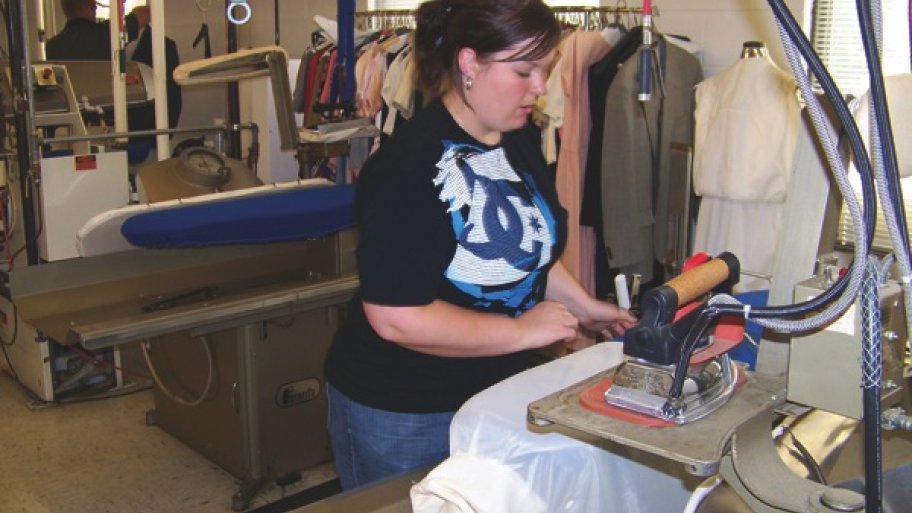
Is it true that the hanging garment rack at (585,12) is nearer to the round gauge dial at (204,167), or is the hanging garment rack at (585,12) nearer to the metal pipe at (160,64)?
the round gauge dial at (204,167)

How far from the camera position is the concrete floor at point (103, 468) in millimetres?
2914

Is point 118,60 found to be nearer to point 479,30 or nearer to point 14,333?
point 14,333

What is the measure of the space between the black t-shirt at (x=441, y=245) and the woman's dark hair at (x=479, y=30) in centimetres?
6

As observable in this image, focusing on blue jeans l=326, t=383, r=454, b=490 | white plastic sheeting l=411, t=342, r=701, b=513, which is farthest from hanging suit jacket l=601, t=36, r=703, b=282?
white plastic sheeting l=411, t=342, r=701, b=513

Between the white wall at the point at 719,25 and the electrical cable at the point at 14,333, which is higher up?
the white wall at the point at 719,25

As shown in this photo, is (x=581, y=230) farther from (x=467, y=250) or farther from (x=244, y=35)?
(x=244, y=35)

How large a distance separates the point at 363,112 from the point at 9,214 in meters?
1.43

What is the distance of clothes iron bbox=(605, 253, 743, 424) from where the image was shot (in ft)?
2.91

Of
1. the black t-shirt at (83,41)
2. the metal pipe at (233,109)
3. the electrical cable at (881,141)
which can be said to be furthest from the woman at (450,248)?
the black t-shirt at (83,41)

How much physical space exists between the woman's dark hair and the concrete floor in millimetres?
1849

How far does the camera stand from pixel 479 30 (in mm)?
1335

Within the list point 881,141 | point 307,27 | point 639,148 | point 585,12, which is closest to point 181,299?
point 639,148

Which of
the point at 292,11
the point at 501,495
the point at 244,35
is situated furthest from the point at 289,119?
the point at 244,35

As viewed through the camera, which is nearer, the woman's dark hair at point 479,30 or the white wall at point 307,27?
the woman's dark hair at point 479,30
